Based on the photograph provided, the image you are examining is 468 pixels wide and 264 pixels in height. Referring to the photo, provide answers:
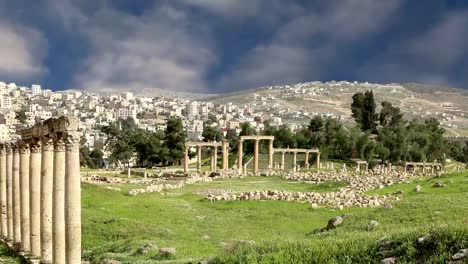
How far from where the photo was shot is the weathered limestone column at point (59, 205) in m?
17.8

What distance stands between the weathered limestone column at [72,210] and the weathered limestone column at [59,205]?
729 millimetres

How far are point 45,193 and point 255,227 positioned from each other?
43.8ft

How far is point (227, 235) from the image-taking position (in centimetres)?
2672

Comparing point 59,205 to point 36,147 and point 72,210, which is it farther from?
point 36,147

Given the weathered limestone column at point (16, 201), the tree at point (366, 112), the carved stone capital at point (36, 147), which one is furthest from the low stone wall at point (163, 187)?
the tree at point (366, 112)

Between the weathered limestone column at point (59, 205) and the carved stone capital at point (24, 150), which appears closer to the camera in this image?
the weathered limestone column at point (59, 205)

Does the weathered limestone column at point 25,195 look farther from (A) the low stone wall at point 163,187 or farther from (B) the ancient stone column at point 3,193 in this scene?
(A) the low stone wall at point 163,187

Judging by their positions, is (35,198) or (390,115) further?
(390,115)

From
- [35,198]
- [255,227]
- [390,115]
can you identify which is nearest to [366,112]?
[390,115]

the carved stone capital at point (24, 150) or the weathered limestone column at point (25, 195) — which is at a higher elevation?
the carved stone capital at point (24, 150)

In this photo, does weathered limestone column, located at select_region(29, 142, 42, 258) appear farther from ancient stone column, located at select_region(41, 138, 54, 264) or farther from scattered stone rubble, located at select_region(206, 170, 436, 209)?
scattered stone rubble, located at select_region(206, 170, 436, 209)

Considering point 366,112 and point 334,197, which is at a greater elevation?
point 366,112

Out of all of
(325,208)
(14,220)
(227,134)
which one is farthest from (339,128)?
(14,220)

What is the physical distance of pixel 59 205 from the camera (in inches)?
704
